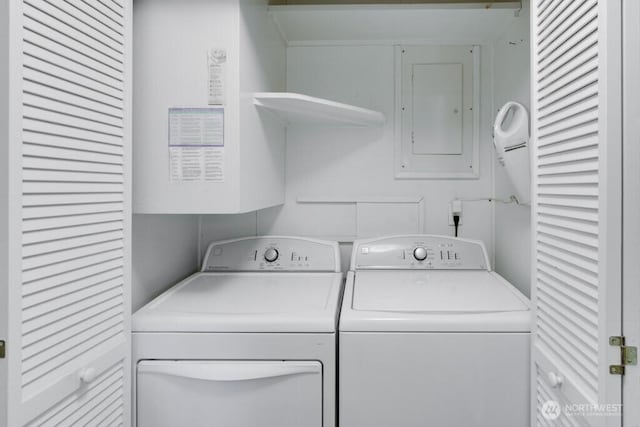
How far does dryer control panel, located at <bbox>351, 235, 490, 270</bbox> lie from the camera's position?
2.23 metres

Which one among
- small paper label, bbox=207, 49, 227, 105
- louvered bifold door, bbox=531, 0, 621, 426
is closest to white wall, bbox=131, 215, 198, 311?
small paper label, bbox=207, 49, 227, 105

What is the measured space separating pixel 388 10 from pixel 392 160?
78cm

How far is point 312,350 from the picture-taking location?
1458 millimetres

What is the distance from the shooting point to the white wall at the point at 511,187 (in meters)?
1.98

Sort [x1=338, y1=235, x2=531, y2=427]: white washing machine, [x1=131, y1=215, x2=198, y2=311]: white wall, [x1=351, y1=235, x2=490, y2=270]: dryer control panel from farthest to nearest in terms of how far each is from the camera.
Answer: [x1=351, y1=235, x2=490, y2=270]: dryer control panel → [x1=131, y1=215, x2=198, y2=311]: white wall → [x1=338, y1=235, x2=531, y2=427]: white washing machine

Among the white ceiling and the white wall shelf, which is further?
the white ceiling

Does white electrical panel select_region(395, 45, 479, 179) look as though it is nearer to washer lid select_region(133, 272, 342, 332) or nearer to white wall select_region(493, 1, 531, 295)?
white wall select_region(493, 1, 531, 295)

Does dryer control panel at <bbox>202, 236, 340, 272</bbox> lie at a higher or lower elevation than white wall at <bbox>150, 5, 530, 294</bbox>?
lower

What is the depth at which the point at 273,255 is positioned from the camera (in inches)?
89.0

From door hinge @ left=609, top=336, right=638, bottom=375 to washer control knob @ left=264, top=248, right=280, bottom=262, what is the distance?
5.06ft

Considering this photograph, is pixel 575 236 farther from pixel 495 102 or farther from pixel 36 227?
pixel 495 102

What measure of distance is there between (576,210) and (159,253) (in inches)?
63.1

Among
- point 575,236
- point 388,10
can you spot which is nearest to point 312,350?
point 575,236
